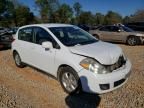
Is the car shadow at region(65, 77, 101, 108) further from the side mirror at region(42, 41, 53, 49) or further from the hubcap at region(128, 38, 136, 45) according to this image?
the hubcap at region(128, 38, 136, 45)

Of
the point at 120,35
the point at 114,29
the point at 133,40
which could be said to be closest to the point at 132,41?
the point at 133,40

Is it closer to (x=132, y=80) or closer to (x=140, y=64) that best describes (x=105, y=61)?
(x=132, y=80)

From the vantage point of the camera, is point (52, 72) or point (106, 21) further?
point (106, 21)

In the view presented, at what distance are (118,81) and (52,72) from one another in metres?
1.75

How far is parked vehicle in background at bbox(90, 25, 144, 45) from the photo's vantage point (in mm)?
14271

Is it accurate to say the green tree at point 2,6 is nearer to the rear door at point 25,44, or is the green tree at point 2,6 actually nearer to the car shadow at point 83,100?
the rear door at point 25,44

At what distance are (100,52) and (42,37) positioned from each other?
1902mm

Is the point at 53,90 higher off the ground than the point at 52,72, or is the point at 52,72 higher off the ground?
the point at 52,72

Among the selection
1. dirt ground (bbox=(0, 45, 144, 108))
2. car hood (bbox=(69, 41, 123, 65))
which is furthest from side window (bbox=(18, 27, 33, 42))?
car hood (bbox=(69, 41, 123, 65))

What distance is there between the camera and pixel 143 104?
4.66m

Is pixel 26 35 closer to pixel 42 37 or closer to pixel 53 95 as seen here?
pixel 42 37

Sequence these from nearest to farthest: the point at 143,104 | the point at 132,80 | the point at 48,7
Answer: the point at 143,104, the point at 132,80, the point at 48,7

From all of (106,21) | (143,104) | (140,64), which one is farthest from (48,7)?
(143,104)

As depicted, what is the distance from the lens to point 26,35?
704cm
